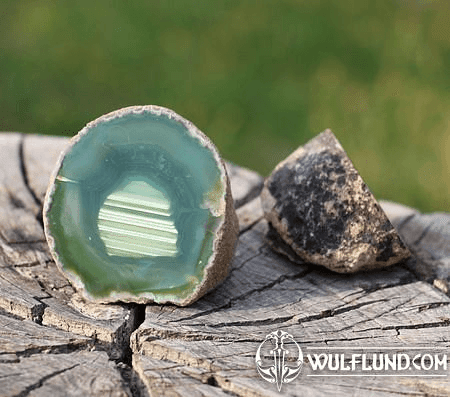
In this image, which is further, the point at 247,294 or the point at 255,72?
the point at 255,72

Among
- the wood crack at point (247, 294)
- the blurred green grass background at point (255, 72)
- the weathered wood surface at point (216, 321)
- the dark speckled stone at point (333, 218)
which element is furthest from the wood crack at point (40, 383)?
the blurred green grass background at point (255, 72)

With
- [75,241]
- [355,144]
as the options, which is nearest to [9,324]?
[75,241]

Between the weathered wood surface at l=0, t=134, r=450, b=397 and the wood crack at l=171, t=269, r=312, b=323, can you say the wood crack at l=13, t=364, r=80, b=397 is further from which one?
the wood crack at l=171, t=269, r=312, b=323

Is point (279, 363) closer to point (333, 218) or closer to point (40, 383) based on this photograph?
point (40, 383)

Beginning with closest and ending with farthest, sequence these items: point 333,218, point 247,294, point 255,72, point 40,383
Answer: point 40,383
point 247,294
point 333,218
point 255,72

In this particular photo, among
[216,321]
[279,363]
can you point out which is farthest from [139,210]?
[279,363]

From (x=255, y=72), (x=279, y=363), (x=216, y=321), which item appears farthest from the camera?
(x=255, y=72)

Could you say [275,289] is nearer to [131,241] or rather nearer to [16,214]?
[131,241]

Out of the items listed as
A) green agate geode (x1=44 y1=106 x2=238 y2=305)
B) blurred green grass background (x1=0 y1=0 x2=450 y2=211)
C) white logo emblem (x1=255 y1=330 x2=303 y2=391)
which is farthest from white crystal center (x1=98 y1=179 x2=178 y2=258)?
blurred green grass background (x1=0 y1=0 x2=450 y2=211)
